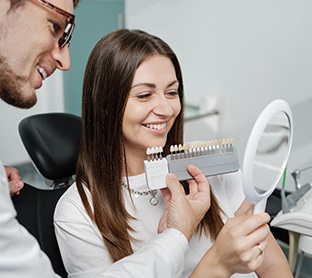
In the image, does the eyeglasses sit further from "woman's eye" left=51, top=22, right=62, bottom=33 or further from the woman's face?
the woman's face

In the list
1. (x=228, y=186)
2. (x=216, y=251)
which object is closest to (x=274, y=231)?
(x=228, y=186)

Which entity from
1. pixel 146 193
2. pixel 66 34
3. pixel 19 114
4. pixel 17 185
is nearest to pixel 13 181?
pixel 17 185

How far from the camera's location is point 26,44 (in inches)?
29.6

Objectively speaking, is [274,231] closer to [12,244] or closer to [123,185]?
[123,185]

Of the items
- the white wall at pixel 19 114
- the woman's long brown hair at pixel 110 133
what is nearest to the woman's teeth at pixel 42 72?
the woman's long brown hair at pixel 110 133

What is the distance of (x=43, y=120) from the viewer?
1.50 metres

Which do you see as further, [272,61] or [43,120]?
[272,61]

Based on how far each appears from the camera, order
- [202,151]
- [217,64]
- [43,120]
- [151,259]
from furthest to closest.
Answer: [217,64] < [43,120] < [202,151] < [151,259]

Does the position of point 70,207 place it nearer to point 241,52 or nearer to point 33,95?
point 33,95

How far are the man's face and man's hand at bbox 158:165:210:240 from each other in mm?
383

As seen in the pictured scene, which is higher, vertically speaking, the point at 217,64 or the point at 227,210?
the point at 217,64

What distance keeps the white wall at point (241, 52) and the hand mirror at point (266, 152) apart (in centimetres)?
155

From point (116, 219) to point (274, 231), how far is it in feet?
3.14

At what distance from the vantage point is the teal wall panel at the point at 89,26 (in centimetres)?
326
